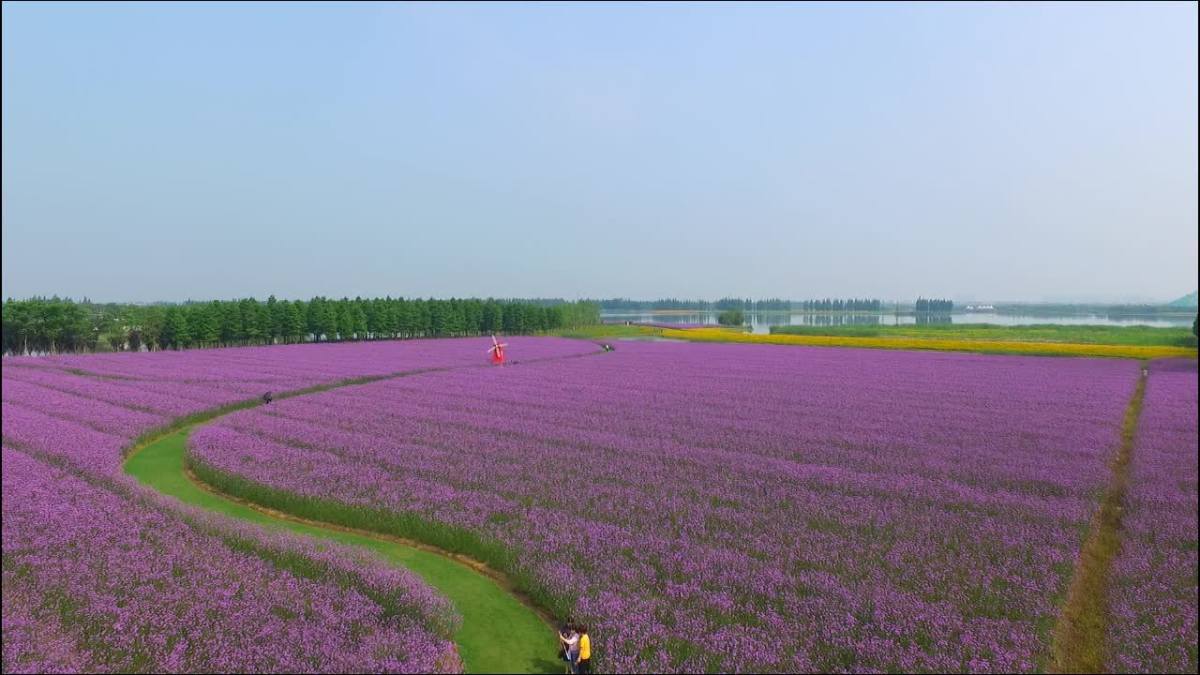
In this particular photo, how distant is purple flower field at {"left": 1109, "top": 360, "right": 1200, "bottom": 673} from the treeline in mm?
29687

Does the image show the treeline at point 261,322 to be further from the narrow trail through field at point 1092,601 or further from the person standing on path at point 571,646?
the narrow trail through field at point 1092,601

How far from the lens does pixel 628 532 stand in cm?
864

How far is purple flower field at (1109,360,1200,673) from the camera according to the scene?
19.1ft

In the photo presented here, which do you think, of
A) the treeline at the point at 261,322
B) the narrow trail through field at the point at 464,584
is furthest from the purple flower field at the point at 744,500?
the treeline at the point at 261,322

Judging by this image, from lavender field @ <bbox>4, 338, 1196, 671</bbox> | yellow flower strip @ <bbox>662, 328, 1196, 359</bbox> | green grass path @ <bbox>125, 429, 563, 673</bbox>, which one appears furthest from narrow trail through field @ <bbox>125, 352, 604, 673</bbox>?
yellow flower strip @ <bbox>662, 328, 1196, 359</bbox>

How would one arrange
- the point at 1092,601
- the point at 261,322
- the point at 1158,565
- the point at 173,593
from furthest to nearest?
the point at 261,322 < the point at 1158,565 < the point at 1092,601 < the point at 173,593

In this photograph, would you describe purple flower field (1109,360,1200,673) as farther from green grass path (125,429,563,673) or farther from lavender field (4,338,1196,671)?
green grass path (125,429,563,673)

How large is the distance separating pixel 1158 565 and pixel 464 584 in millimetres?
9314

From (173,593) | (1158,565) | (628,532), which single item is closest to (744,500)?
(628,532)

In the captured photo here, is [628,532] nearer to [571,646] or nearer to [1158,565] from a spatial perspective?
[571,646]

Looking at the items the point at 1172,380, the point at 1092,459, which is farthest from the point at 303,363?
the point at 1172,380

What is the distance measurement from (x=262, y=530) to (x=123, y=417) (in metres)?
13.1

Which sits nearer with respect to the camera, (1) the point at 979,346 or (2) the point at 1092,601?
(2) the point at 1092,601

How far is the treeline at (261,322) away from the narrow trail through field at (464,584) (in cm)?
1559
